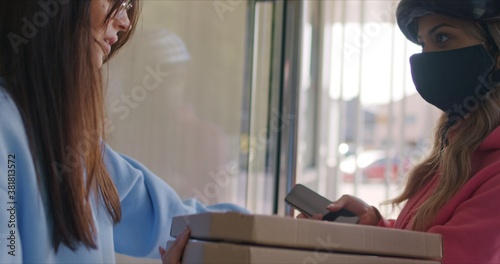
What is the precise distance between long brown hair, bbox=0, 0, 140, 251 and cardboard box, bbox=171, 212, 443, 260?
18cm

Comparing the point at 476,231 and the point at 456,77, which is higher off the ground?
the point at 456,77

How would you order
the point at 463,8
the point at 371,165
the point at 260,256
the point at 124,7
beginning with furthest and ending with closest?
1. the point at 371,165
2. the point at 463,8
3. the point at 124,7
4. the point at 260,256

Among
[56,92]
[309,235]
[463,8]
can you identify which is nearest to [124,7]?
[56,92]

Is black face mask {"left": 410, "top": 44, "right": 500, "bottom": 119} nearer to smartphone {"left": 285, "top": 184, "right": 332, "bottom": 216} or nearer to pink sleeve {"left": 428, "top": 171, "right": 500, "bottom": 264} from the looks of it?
pink sleeve {"left": 428, "top": 171, "right": 500, "bottom": 264}

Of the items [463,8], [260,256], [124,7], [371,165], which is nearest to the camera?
[260,256]

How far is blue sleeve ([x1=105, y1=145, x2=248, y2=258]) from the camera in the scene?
1.25 meters

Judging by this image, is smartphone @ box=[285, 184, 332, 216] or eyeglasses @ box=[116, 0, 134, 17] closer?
eyeglasses @ box=[116, 0, 134, 17]

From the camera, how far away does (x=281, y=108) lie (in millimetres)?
2021

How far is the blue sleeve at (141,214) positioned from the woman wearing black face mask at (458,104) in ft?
1.13

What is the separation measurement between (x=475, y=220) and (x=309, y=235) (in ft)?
1.20

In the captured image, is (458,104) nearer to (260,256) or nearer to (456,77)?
(456,77)

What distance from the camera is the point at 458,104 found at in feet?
4.19

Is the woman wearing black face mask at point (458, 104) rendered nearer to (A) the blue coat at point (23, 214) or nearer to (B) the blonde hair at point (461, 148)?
(B) the blonde hair at point (461, 148)

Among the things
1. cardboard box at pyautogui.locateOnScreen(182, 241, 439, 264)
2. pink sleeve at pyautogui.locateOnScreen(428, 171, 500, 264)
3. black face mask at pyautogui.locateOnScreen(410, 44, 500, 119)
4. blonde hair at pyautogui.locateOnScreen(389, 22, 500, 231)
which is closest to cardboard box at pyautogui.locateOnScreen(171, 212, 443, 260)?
cardboard box at pyautogui.locateOnScreen(182, 241, 439, 264)
